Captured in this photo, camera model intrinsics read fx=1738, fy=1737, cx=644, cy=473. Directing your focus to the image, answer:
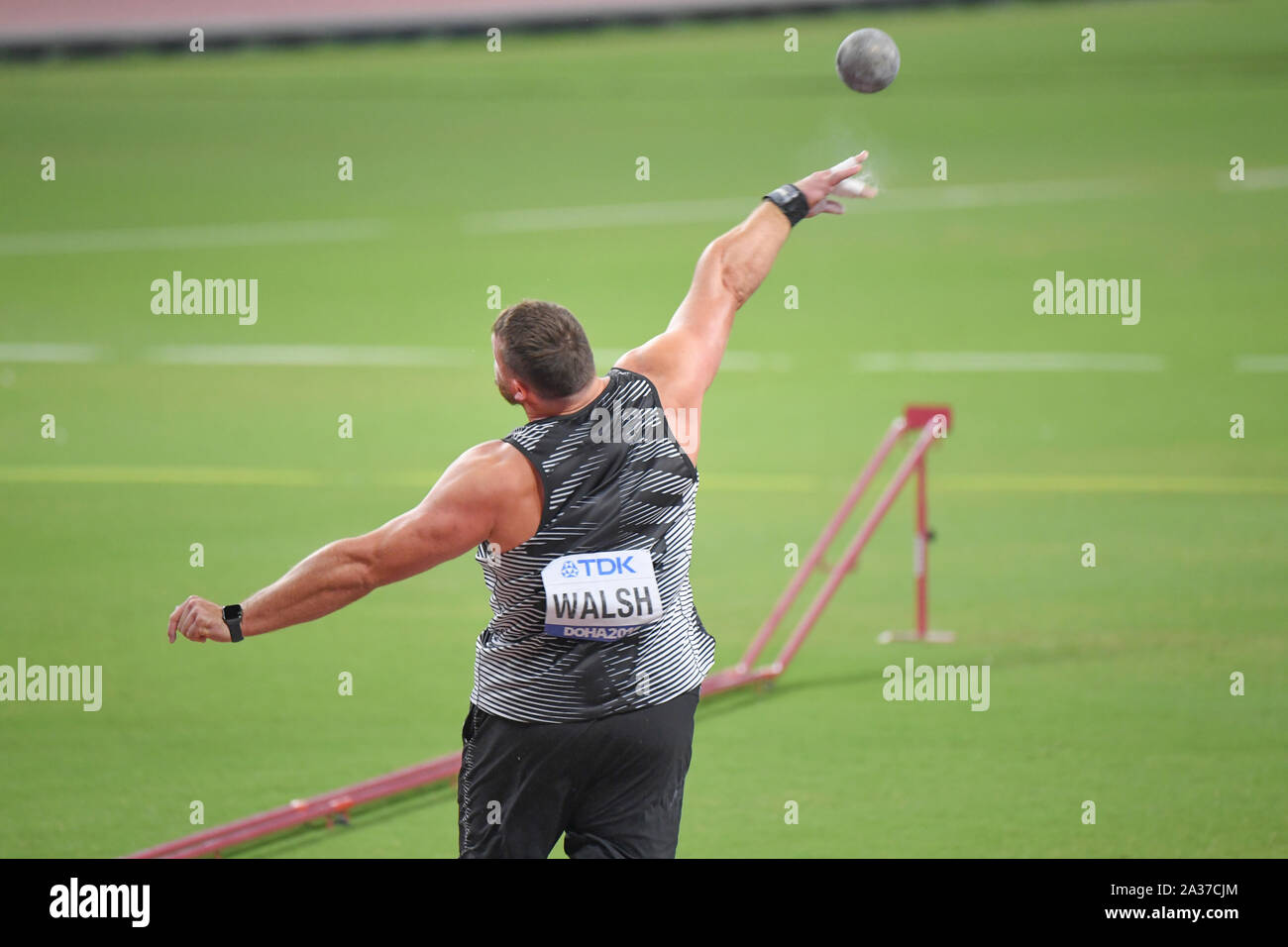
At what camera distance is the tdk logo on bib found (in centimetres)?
533

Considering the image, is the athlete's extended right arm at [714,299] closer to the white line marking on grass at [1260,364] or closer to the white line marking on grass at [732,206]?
the white line marking on grass at [1260,364]

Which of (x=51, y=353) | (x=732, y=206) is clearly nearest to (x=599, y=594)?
(x=51, y=353)

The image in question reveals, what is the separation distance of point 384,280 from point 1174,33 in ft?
53.7

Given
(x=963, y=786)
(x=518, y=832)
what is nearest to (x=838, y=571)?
(x=963, y=786)

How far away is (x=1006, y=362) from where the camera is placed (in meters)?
17.1

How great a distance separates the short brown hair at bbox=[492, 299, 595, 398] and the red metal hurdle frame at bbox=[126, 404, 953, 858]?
323cm

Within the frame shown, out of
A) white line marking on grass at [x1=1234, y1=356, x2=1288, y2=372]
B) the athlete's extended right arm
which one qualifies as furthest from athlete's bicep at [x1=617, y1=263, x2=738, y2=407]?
white line marking on grass at [x1=1234, y1=356, x2=1288, y2=372]

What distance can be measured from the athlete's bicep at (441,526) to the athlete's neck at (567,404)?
28 cm

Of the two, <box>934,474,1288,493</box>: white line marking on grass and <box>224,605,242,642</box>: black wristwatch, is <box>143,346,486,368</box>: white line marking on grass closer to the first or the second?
<box>934,474,1288,493</box>: white line marking on grass

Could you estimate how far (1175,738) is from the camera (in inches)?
350

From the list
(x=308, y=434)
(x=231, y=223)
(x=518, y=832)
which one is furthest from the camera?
(x=231, y=223)

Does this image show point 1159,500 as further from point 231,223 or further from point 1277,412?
point 231,223

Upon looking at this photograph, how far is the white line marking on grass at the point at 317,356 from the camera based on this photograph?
17.6 metres

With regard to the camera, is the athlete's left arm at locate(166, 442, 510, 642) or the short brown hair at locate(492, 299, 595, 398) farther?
the short brown hair at locate(492, 299, 595, 398)
